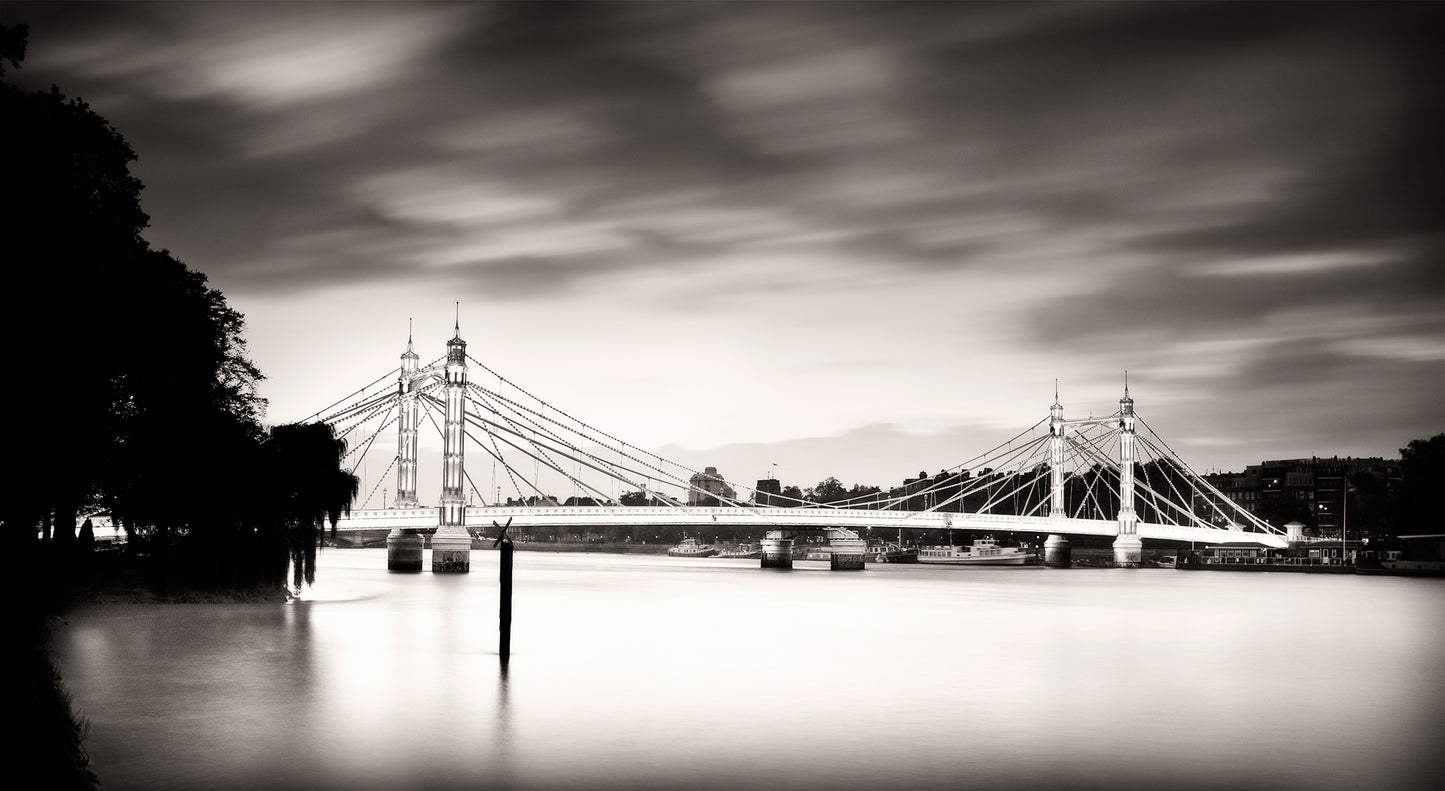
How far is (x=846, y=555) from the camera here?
106 metres

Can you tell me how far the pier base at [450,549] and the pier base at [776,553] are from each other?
32.5 meters

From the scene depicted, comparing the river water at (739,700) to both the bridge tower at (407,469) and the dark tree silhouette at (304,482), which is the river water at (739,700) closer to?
the dark tree silhouette at (304,482)

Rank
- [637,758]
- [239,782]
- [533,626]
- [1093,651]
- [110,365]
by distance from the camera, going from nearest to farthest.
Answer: [239,782], [637,758], [110,365], [1093,651], [533,626]

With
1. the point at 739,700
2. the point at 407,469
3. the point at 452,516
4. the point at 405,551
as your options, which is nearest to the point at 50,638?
the point at 739,700

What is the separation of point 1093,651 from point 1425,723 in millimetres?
13296

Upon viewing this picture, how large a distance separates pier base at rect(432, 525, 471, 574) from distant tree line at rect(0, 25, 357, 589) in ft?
109

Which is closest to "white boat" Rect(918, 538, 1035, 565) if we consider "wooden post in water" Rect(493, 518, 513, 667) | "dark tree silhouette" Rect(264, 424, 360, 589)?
"dark tree silhouette" Rect(264, 424, 360, 589)

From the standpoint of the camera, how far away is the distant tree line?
68.2 feet

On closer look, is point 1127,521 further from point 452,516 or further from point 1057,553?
point 452,516

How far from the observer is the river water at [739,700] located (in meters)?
17.7

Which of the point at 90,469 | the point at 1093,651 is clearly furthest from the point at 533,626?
the point at 1093,651

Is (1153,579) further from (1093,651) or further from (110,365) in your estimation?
(110,365)

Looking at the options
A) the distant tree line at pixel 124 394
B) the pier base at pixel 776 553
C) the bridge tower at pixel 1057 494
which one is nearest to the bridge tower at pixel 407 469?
the pier base at pixel 776 553

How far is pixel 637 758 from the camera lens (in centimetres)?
1845
